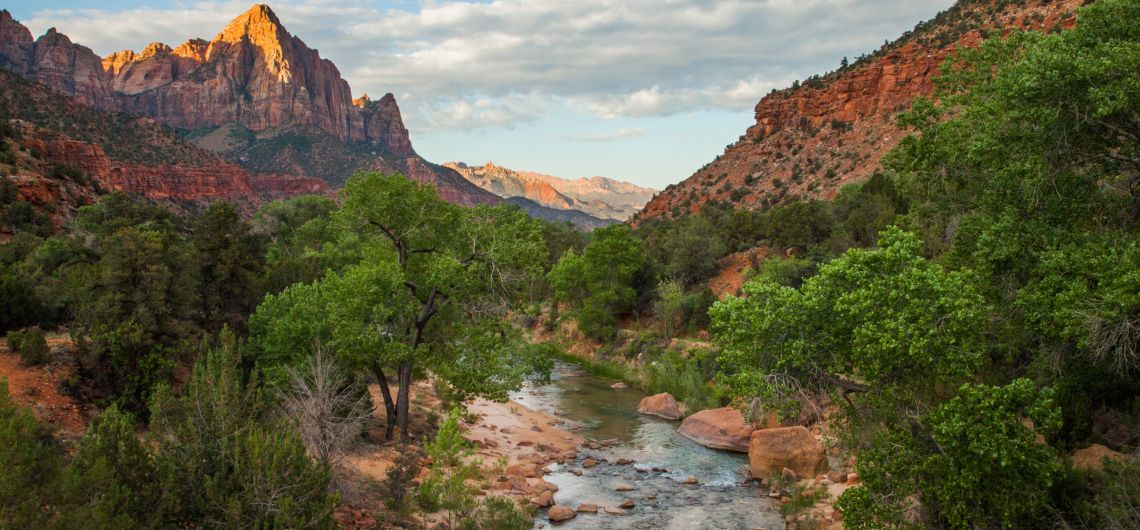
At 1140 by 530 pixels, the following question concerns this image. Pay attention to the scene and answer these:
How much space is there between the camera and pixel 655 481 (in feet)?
66.9

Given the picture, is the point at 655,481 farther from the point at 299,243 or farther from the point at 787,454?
the point at 299,243

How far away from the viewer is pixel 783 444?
20266 millimetres

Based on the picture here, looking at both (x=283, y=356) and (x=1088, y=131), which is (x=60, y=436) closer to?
(x=283, y=356)

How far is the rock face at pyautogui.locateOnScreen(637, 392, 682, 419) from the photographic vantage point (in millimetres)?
29219

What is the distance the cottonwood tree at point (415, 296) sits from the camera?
1875 centimetres

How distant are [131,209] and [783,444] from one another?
121 feet

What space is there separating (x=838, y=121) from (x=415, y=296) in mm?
64357

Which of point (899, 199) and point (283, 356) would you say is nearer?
point (283, 356)

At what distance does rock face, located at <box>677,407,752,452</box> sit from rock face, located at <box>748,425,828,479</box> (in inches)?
99.9

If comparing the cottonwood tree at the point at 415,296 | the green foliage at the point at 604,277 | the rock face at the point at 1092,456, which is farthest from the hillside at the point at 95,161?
the rock face at the point at 1092,456

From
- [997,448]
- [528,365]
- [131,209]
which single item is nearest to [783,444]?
[528,365]

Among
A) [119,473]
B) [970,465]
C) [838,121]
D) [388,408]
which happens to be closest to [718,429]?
[388,408]

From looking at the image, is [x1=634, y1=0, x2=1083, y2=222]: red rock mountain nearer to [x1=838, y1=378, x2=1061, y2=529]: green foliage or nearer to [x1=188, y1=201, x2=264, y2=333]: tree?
[x1=188, y1=201, x2=264, y2=333]: tree

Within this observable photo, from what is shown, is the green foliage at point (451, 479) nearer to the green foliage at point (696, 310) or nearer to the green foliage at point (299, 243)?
the green foliage at point (299, 243)
